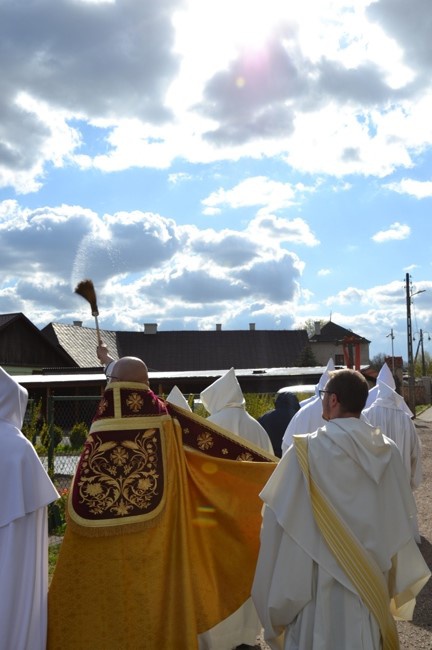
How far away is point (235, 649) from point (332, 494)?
1.95 meters

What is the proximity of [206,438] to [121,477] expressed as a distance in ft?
2.09

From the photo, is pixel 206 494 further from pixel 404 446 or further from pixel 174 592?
pixel 404 446

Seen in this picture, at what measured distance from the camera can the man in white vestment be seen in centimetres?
332

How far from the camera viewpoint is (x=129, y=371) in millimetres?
4488

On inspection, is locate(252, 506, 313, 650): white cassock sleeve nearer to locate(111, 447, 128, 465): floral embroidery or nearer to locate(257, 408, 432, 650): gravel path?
locate(111, 447, 128, 465): floral embroidery

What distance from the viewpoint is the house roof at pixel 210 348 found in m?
56.6

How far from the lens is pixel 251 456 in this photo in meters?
4.79

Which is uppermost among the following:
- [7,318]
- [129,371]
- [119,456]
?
[7,318]

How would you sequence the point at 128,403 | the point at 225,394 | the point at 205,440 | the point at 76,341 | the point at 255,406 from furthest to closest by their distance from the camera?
the point at 76,341
the point at 255,406
the point at 225,394
the point at 205,440
the point at 128,403

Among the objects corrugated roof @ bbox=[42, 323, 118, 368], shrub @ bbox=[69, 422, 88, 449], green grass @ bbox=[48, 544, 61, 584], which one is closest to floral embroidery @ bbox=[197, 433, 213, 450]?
green grass @ bbox=[48, 544, 61, 584]

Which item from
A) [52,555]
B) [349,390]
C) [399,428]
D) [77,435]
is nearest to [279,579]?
[349,390]

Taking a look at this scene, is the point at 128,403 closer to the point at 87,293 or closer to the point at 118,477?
the point at 118,477

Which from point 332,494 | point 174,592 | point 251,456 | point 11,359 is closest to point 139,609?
point 174,592

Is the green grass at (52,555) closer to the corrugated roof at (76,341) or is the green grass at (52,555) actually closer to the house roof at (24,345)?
the house roof at (24,345)
